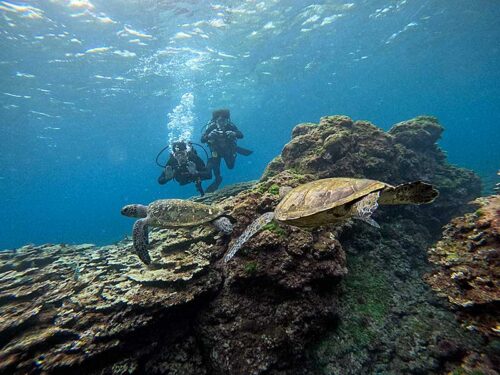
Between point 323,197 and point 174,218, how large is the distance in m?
3.55

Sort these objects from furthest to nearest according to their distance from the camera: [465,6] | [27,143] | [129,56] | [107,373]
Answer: [27,143], [465,6], [129,56], [107,373]

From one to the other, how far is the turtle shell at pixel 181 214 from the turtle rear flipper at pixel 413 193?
10.9ft

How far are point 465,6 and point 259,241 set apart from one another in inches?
1499

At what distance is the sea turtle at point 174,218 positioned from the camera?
16.0 feet

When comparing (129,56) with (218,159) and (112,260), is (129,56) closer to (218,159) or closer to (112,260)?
(218,159)

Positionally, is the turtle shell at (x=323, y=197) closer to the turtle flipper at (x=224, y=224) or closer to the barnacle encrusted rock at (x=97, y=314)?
the turtle flipper at (x=224, y=224)

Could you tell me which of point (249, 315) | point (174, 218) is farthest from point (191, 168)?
point (249, 315)

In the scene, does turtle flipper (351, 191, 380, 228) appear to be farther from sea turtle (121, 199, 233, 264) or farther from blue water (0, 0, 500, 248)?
blue water (0, 0, 500, 248)

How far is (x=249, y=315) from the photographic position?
11.7 ft

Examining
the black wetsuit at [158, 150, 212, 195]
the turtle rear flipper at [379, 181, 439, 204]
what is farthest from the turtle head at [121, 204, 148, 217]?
the turtle rear flipper at [379, 181, 439, 204]

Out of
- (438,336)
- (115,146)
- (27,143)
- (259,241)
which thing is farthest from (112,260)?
(115,146)

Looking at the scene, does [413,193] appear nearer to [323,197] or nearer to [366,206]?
[366,206]

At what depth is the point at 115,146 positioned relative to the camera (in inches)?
2307

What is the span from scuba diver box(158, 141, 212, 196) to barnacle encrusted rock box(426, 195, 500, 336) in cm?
819
